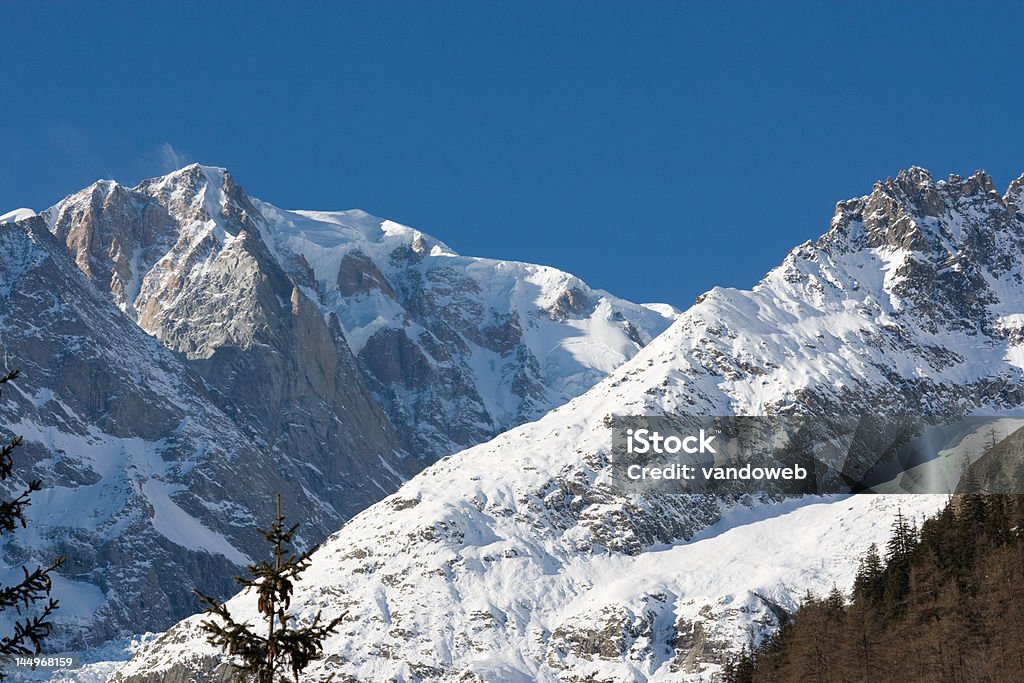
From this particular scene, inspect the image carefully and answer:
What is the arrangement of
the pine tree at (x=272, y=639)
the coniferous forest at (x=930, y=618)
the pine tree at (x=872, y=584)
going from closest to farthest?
the pine tree at (x=272, y=639) < the coniferous forest at (x=930, y=618) < the pine tree at (x=872, y=584)

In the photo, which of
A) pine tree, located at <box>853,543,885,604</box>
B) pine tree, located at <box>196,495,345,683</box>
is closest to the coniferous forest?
pine tree, located at <box>853,543,885,604</box>

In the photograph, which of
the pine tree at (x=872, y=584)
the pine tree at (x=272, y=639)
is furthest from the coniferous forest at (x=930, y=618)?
the pine tree at (x=272, y=639)

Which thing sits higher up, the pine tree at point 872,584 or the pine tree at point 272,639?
the pine tree at point 872,584

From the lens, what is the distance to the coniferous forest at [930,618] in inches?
5389

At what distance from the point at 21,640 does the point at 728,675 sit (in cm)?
16591

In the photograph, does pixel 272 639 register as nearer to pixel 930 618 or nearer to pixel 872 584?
pixel 930 618

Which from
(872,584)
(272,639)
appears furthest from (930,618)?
(272,639)

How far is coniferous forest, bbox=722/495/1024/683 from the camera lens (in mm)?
136875

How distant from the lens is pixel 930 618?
15888 cm

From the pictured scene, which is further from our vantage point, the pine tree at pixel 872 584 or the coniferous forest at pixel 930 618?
the pine tree at pixel 872 584

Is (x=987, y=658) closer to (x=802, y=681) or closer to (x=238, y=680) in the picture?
(x=802, y=681)

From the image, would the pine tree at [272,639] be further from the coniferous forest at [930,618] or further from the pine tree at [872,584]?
the pine tree at [872,584]

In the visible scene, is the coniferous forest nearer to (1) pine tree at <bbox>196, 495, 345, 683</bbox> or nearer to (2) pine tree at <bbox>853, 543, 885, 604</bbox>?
(2) pine tree at <bbox>853, 543, 885, 604</bbox>

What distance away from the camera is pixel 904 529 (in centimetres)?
19775
